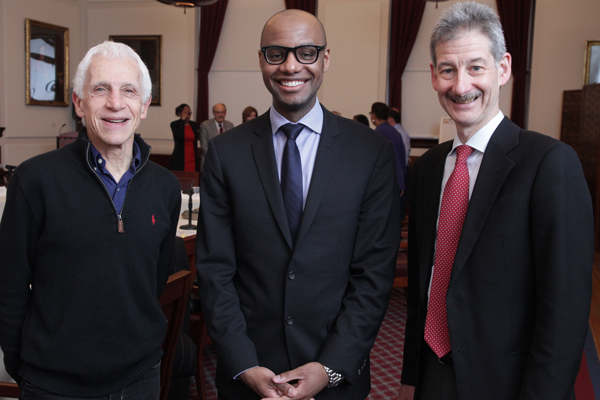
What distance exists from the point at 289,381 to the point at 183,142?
805 centimetres

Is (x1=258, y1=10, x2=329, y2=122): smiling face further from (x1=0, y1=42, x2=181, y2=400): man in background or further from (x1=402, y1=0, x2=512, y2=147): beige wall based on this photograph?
(x1=402, y1=0, x2=512, y2=147): beige wall

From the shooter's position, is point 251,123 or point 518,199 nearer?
point 518,199

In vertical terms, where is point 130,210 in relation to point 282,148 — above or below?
below

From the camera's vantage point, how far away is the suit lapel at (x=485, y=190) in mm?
1371

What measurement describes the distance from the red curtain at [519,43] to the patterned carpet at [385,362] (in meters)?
6.54

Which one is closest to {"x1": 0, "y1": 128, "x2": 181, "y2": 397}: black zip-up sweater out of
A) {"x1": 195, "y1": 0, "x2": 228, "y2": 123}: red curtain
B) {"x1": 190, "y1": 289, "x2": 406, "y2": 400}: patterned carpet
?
{"x1": 190, "y1": 289, "x2": 406, "y2": 400}: patterned carpet

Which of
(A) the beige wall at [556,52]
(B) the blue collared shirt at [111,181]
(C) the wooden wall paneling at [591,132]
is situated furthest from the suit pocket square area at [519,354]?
(A) the beige wall at [556,52]

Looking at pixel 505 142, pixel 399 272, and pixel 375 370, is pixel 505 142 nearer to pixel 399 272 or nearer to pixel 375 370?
pixel 375 370

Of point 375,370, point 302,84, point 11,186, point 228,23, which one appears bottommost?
point 375,370

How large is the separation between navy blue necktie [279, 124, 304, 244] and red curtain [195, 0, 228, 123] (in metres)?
9.79

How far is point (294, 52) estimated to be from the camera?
1570 millimetres

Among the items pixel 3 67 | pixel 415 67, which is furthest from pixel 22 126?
pixel 415 67

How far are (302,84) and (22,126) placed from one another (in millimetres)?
10054

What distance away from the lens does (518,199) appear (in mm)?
1326
